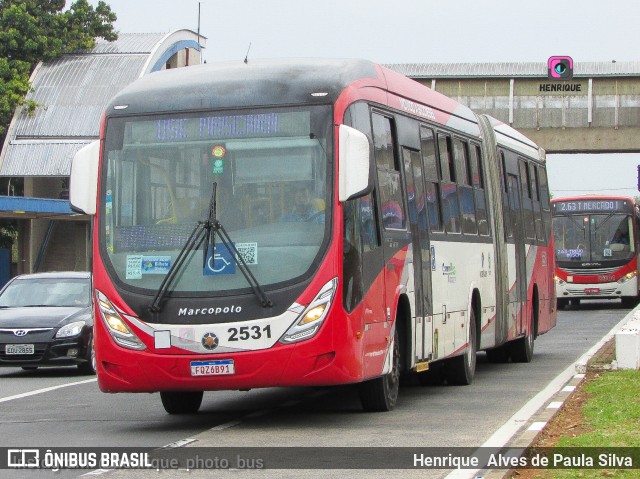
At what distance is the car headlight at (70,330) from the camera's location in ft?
67.7

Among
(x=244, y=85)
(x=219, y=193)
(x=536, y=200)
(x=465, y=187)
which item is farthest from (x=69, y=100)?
(x=219, y=193)

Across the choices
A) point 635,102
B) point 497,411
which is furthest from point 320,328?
point 635,102

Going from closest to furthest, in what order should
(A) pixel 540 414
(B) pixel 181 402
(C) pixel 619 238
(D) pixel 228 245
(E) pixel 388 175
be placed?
(D) pixel 228 245 → (A) pixel 540 414 → (E) pixel 388 175 → (B) pixel 181 402 → (C) pixel 619 238

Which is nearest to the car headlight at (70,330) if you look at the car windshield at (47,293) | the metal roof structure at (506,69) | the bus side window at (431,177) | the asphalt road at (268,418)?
the asphalt road at (268,418)

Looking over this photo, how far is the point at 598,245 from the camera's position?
145 feet

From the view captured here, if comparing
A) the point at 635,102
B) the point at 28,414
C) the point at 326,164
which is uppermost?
the point at 635,102

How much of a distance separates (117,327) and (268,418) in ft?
6.09

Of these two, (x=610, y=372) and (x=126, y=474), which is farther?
(x=610, y=372)

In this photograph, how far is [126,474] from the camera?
9.93 meters

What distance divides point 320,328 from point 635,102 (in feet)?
196

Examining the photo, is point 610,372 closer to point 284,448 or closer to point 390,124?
point 390,124

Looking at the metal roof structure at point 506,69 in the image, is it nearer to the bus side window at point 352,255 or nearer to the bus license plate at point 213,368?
the bus side window at point 352,255

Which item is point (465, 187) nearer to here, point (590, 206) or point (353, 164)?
point (353, 164)

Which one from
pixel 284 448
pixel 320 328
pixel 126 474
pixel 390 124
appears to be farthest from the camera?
pixel 390 124
